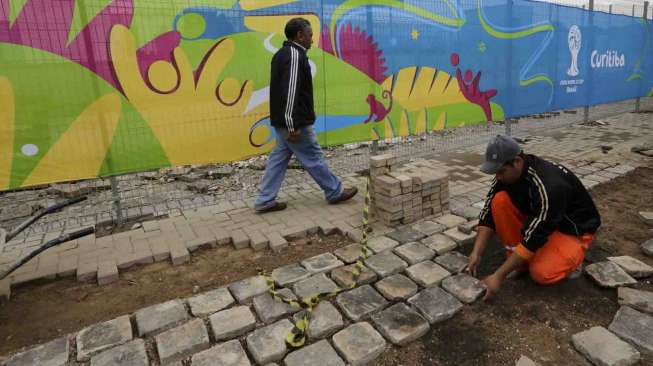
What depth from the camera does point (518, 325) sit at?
9.43 ft

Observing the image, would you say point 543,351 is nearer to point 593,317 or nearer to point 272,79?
point 593,317

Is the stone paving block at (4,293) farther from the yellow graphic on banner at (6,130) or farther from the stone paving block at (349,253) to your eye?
the stone paving block at (349,253)

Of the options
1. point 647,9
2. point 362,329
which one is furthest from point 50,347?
point 647,9

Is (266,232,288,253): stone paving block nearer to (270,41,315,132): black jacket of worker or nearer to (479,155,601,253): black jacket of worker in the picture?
(270,41,315,132): black jacket of worker

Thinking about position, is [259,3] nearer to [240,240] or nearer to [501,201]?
[240,240]

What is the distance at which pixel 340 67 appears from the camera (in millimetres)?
6043

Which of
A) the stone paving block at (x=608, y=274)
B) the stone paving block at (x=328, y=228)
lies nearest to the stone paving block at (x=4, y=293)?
the stone paving block at (x=328, y=228)

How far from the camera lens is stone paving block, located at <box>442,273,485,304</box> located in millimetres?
3139

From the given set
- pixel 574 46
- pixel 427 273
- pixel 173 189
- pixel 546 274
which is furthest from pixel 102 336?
pixel 574 46

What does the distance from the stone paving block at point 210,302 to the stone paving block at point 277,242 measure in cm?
86

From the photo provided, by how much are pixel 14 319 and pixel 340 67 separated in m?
4.70

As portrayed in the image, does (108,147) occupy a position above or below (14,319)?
above

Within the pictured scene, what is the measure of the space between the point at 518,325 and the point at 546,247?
2.43ft

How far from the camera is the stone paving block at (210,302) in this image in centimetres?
310
